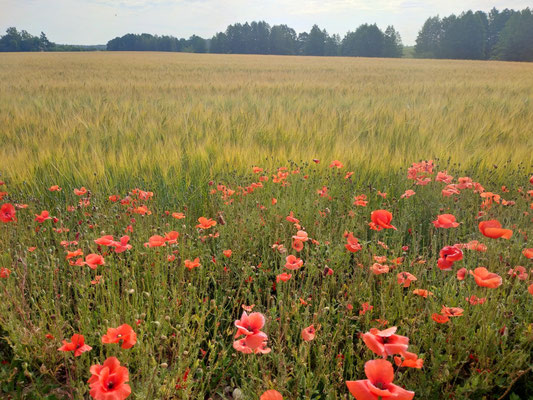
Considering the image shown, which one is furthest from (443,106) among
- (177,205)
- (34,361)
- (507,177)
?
(34,361)

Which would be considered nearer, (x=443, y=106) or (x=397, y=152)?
(x=397, y=152)

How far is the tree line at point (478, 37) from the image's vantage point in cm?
4847

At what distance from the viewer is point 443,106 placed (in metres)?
5.70

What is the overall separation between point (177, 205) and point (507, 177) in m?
2.83

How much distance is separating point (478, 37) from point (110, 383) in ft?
216

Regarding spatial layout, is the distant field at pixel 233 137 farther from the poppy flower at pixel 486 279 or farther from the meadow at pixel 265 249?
the poppy flower at pixel 486 279

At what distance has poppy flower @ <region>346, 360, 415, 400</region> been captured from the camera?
803 millimetres

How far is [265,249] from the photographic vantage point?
7.96 ft

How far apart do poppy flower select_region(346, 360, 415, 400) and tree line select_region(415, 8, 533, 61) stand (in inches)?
2329

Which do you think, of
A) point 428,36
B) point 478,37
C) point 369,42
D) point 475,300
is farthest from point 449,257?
point 428,36

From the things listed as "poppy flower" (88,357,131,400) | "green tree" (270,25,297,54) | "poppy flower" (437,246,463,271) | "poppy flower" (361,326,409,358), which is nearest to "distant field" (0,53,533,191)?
"poppy flower" (437,246,463,271)

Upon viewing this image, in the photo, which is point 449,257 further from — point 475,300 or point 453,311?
point 475,300

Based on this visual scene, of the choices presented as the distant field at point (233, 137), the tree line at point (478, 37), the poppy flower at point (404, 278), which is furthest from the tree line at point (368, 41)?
the poppy flower at point (404, 278)

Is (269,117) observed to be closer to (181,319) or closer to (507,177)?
(507,177)
